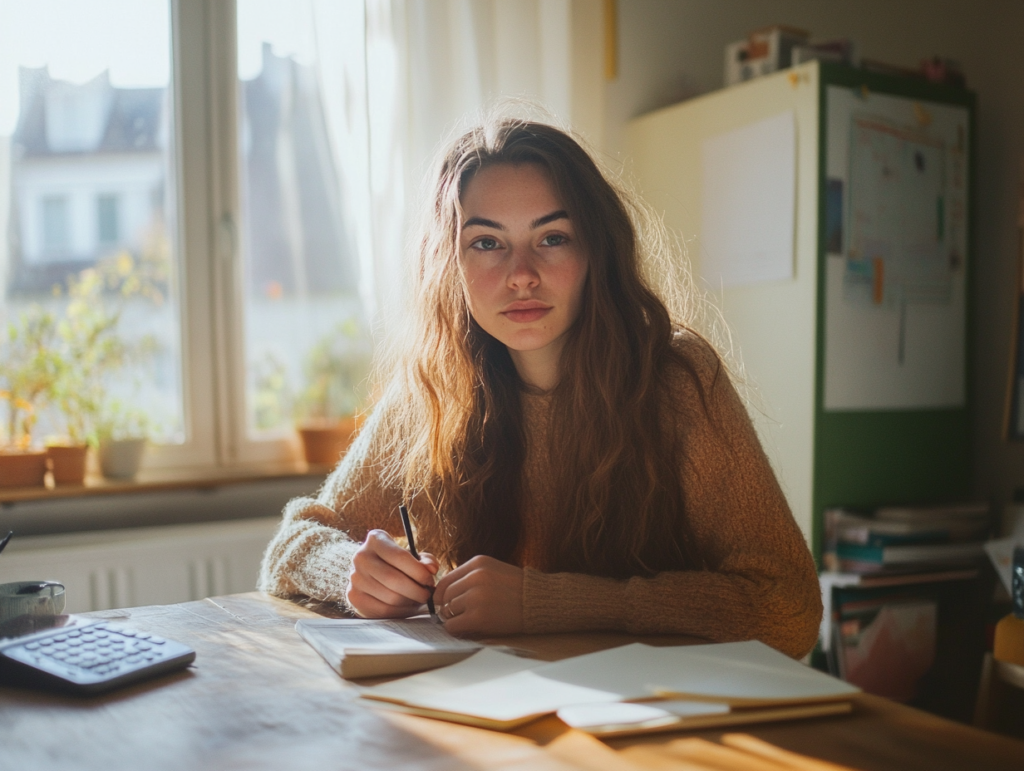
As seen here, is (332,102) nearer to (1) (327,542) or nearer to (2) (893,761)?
(1) (327,542)

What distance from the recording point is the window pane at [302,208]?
2242 mm

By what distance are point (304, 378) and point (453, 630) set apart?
156cm

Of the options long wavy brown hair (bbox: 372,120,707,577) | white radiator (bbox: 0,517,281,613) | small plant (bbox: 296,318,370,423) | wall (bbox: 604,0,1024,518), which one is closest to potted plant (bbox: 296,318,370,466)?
small plant (bbox: 296,318,370,423)

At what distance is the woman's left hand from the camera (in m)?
0.97

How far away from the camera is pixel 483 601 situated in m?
0.97

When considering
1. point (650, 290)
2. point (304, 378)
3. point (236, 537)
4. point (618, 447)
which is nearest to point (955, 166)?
point (650, 290)

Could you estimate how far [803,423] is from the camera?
203 centimetres

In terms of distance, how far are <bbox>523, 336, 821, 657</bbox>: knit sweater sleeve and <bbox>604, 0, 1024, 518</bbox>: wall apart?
149 cm

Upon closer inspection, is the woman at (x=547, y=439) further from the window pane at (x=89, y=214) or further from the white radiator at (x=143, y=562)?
the window pane at (x=89, y=214)

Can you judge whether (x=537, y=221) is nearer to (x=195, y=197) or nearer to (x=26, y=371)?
(x=195, y=197)

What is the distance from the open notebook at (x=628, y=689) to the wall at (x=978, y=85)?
190cm

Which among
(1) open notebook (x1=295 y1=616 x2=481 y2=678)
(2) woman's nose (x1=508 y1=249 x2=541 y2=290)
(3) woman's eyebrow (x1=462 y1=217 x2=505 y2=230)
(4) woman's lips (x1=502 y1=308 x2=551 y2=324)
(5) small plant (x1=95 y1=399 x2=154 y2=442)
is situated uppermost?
(3) woman's eyebrow (x1=462 y1=217 x2=505 y2=230)

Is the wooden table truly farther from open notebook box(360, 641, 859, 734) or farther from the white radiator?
the white radiator

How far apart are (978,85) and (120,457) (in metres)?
2.53
